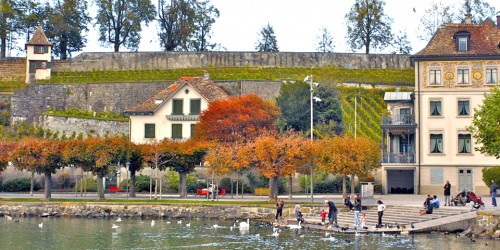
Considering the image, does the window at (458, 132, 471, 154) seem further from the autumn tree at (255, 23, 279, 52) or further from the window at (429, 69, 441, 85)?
the autumn tree at (255, 23, 279, 52)

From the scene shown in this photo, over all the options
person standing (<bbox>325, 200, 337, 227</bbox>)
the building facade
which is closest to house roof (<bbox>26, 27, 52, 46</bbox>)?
the building facade

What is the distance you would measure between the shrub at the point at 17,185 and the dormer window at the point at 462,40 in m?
35.7

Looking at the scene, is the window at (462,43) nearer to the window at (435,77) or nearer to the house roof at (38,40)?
the window at (435,77)

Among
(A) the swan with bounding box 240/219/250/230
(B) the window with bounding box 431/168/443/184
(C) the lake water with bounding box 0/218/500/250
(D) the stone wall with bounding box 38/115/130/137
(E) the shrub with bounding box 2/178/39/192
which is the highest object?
(D) the stone wall with bounding box 38/115/130/137

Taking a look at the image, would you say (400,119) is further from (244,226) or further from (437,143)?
(244,226)

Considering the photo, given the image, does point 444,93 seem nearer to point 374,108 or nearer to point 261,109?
point 261,109

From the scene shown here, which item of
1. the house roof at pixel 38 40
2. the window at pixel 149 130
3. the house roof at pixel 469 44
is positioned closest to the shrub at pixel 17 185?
the window at pixel 149 130

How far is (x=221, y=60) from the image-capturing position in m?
96.9

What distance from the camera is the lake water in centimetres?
3969

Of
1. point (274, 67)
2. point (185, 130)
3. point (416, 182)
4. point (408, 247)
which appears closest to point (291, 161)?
point (416, 182)

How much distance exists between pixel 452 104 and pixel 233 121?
58.0 feet

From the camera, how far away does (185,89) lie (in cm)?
7756

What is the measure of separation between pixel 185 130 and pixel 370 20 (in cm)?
3061

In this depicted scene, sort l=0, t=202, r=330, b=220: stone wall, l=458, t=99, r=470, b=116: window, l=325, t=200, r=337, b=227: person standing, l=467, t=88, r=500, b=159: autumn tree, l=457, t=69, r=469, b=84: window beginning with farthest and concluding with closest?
l=458, t=99, r=470, b=116: window < l=457, t=69, r=469, b=84: window < l=0, t=202, r=330, b=220: stone wall < l=325, t=200, r=337, b=227: person standing < l=467, t=88, r=500, b=159: autumn tree
